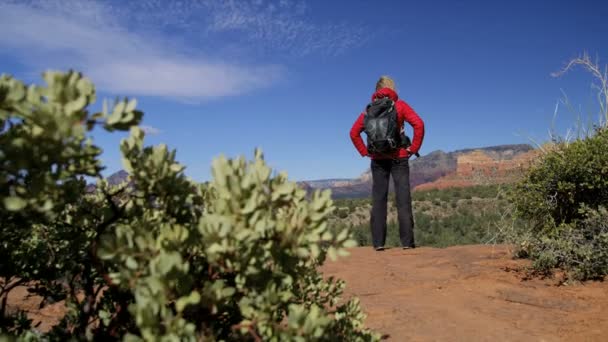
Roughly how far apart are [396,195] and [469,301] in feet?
8.95

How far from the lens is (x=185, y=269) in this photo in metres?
1.43

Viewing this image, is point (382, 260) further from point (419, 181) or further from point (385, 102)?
point (419, 181)

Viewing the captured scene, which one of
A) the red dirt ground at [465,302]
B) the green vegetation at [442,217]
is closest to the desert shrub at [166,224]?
the red dirt ground at [465,302]

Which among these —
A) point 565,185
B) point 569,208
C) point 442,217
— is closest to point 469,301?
point 565,185

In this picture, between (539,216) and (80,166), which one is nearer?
(80,166)

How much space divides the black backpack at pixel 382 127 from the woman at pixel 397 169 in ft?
0.52

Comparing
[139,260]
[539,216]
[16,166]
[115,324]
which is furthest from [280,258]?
[539,216]

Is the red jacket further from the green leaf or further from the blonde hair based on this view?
the green leaf

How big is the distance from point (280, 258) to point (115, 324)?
714 millimetres

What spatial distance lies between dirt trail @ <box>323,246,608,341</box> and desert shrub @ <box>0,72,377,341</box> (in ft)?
5.97

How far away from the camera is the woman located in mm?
6637

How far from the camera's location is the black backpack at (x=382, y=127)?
638 centimetres

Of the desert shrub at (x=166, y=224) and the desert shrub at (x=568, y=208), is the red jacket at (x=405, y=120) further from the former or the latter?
the desert shrub at (x=166, y=224)

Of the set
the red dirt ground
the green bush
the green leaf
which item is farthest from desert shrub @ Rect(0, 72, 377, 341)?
the green bush
